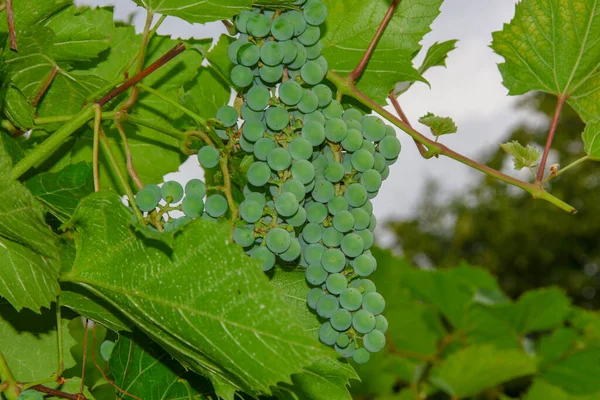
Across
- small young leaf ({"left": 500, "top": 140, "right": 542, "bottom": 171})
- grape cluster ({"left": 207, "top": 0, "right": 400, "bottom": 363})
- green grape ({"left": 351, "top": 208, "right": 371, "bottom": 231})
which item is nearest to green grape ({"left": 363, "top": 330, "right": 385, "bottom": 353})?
grape cluster ({"left": 207, "top": 0, "right": 400, "bottom": 363})

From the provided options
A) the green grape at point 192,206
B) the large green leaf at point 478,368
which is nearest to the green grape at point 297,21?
the green grape at point 192,206

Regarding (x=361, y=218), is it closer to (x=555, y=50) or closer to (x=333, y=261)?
(x=333, y=261)

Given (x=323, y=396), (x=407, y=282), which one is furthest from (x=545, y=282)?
(x=323, y=396)

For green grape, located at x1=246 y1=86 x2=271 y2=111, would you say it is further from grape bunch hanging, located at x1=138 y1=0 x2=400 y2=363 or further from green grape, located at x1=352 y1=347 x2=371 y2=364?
green grape, located at x1=352 y1=347 x2=371 y2=364

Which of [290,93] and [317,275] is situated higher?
[290,93]

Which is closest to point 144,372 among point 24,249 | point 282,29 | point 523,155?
point 24,249

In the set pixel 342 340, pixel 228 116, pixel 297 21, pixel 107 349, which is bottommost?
pixel 107 349
